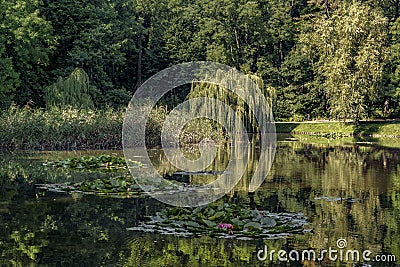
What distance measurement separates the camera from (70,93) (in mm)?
32062

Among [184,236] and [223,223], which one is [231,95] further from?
[184,236]

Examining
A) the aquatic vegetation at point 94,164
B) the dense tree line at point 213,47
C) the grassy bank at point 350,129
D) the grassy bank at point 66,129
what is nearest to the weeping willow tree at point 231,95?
the dense tree line at point 213,47

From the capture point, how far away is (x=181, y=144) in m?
28.7

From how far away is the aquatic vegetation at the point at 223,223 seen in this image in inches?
A: 360

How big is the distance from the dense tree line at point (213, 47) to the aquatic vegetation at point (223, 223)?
2299 centimetres

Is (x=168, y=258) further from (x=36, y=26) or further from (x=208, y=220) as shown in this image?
(x=36, y=26)

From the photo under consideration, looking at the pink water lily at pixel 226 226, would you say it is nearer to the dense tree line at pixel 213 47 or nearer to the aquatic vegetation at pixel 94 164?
the aquatic vegetation at pixel 94 164

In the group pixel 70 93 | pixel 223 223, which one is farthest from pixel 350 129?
pixel 223 223

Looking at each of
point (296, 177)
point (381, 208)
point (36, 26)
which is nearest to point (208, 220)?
point (381, 208)

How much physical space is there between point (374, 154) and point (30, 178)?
15.4 meters

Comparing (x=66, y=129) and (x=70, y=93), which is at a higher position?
(x=70, y=93)

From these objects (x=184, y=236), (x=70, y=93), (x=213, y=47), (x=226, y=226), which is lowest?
(x=184, y=236)

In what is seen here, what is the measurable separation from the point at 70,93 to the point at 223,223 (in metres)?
24.2

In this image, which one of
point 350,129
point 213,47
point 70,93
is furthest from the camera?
point 213,47
